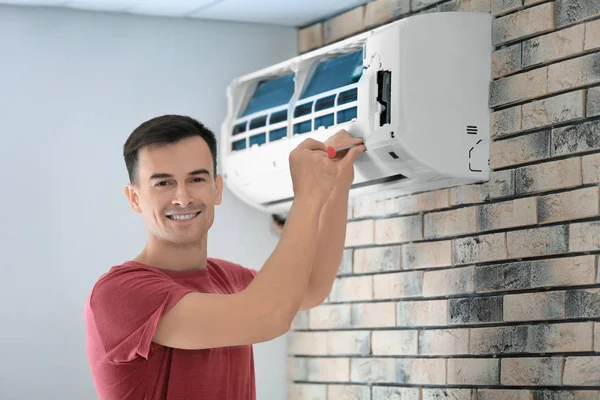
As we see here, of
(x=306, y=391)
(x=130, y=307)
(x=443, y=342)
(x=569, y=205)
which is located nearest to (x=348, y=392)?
(x=306, y=391)

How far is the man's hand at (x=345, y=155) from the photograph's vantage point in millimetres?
2439

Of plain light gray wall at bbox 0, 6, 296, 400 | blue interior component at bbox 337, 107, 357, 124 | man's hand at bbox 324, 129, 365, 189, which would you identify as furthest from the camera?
plain light gray wall at bbox 0, 6, 296, 400

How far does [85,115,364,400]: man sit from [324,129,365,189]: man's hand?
0.29 metres

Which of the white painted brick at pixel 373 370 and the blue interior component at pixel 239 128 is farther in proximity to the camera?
the blue interior component at pixel 239 128

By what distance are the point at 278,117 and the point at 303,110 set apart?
12cm

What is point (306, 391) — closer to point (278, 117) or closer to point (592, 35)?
point (278, 117)

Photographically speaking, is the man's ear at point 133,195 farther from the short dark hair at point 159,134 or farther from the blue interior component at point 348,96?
the blue interior component at point 348,96

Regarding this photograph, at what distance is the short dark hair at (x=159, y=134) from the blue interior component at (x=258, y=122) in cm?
72

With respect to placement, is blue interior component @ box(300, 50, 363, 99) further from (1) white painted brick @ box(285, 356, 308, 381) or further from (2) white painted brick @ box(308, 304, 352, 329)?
(1) white painted brick @ box(285, 356, 308, 381)

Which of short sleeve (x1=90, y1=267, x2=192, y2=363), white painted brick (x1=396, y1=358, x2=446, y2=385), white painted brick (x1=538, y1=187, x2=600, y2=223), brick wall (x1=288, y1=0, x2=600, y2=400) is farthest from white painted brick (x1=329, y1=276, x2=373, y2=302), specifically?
short sleeve (x1=90, y1=267, x2=192, y2=363)

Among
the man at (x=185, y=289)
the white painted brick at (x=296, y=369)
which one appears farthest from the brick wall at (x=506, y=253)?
the man at (x=185, y=289)

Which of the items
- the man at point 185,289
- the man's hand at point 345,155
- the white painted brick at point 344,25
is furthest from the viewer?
the white painted brick at point 344,25

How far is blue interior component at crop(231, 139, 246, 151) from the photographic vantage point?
9.95 feet

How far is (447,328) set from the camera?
8.50 ft
